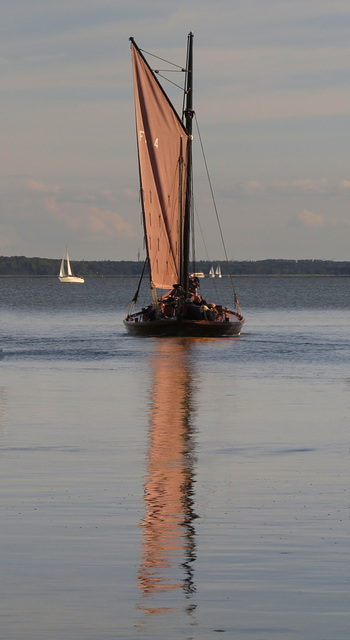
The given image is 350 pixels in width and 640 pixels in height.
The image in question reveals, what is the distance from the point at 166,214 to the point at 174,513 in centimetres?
4830

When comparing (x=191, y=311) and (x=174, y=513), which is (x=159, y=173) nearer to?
(x=191, y=311)

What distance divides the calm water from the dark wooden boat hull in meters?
25.2

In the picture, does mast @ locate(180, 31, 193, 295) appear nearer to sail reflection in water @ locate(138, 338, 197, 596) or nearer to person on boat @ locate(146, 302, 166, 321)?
person on boat @ locate(146, 302, 166, 321)

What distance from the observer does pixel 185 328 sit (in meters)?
59.1

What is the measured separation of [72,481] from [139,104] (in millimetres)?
47206

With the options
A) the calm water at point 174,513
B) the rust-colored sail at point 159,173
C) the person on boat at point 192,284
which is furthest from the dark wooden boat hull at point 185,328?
the calm water at point 174,513

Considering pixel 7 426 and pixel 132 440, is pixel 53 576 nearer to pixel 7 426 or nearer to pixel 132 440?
pixel 132 440

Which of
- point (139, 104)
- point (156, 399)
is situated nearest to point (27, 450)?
point (156, 399)

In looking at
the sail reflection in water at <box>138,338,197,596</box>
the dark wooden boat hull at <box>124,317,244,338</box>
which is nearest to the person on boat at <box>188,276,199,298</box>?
the dark wooden boat hull at <box>124,317,244,338</box>

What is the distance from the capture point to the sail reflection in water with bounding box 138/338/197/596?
35.7 ft

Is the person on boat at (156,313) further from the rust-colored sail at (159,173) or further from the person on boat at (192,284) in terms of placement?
the person on boat at (192,284)

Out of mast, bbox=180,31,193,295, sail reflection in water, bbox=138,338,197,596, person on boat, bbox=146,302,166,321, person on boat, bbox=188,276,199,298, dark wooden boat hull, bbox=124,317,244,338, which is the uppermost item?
mast, bbox=180,31,193,295

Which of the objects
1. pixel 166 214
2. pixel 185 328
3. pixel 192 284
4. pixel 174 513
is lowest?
pixel 174 513

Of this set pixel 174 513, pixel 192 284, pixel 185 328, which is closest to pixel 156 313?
pixel 185 328
